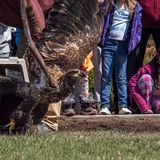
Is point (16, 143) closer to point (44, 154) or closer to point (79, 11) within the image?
point (44, 154)

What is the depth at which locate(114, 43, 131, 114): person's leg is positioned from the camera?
1055cm

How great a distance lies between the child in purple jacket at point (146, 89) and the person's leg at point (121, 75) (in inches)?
4.0

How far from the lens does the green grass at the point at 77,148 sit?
19.7ft

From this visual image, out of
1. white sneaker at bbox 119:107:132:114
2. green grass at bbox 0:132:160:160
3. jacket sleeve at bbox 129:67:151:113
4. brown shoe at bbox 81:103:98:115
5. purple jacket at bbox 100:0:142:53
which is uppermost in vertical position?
purple jacket at bbox 100:0:142:53

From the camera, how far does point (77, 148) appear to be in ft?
21.2

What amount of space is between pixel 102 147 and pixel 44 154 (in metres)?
0.65

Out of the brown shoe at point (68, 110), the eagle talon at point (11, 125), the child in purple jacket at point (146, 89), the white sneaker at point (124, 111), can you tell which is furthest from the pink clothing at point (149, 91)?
the eagle talon at point (11, 125)

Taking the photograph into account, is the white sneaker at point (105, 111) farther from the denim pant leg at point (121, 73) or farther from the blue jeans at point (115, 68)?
the denim pant leg at point (121, 73)

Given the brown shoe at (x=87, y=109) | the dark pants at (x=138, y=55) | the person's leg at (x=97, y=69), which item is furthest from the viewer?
the dark pants at (x=138, y=55)

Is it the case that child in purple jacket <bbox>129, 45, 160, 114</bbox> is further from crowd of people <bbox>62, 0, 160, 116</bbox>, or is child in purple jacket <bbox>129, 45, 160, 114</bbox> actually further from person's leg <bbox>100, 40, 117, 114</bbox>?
person's leg <bbox>100, 40, 117, 114</bbox>

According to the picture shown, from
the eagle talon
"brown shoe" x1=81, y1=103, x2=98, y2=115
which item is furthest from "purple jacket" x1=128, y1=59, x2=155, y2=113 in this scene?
the eagle talon

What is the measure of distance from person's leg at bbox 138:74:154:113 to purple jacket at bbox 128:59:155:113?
30mm

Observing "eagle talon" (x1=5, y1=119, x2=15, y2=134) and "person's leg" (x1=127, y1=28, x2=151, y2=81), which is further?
"person's leg" (x1=127, y1=28, x2=151, y2=81)

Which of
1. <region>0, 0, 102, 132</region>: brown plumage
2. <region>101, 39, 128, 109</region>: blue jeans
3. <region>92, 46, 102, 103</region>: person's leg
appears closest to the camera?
<region>0, 0, 102, 132</region>: brown plumage
